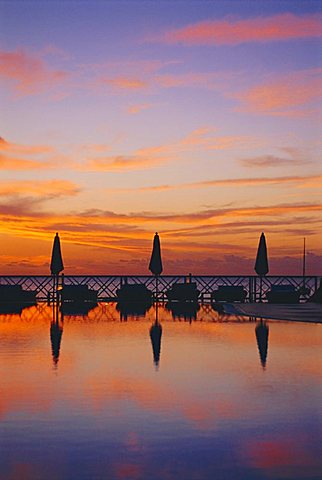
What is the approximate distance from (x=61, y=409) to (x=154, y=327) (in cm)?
817

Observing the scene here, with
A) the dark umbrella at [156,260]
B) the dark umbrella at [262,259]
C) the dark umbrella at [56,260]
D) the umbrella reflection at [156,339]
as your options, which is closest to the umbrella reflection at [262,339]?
the umbrella reflection at [156,339]

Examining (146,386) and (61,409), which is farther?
(146,386)

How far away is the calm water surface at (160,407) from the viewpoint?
4.65 meters

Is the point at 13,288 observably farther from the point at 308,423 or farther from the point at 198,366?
the point at 308,423

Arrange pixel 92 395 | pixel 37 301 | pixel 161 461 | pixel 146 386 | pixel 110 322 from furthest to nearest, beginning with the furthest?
pixel 37 301 → pixel 110 322 → pixel 146 386 → pixel 92 395 → pixel 161 461

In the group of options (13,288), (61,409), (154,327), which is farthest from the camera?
(13,288)

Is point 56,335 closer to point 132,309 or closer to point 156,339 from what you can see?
point 156,339

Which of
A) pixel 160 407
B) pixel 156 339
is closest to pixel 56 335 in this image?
pixel 156 339

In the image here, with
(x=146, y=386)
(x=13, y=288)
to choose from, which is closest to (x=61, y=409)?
(x=146, y=386)

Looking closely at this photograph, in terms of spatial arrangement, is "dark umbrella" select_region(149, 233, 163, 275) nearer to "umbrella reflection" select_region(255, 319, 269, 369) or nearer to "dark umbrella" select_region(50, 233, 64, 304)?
"dark umbrella" select_region(50, 233, 64, 304)

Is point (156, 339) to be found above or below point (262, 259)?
below

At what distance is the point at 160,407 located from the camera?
646 centimetres

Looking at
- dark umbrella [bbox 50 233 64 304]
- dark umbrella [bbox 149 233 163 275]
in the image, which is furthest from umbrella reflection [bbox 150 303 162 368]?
dark umbrella [bbox 50 233 64 304]

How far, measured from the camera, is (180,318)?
55.7ft
